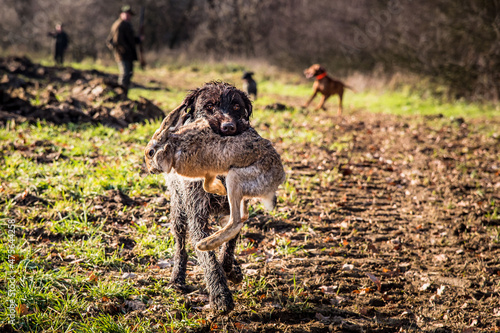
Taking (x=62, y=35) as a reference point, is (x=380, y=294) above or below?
below

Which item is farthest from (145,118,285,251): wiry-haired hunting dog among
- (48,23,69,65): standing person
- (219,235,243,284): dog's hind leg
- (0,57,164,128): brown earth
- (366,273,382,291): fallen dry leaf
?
(48,23,69,65): standing person

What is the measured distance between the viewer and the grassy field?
3.28 m

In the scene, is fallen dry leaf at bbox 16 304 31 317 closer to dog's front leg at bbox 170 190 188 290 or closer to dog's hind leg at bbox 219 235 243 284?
dog's front leg at bbox 170 190 188 290

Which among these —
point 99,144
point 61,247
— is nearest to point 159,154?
point 61,247

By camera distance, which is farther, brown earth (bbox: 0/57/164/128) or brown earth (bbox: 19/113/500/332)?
brown earth (bbox: 0/57/164/128)

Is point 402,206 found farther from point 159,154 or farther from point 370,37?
point 370,37

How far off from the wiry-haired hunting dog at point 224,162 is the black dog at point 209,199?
0.34 metres

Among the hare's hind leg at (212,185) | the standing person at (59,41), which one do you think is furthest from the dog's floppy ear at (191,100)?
the standing person at (59,41)

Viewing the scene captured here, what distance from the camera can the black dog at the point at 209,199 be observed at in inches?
132

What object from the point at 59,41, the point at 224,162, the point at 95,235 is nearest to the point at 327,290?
the point at 224,162

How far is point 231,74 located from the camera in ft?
71.6

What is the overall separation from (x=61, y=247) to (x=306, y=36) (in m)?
22.3

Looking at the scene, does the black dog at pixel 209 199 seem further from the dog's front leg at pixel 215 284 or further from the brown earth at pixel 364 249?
the brown earth at pixel 364 249

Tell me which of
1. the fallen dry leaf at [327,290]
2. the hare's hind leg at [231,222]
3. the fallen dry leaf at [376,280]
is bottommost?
the fallen dry leaf at [327,290]
